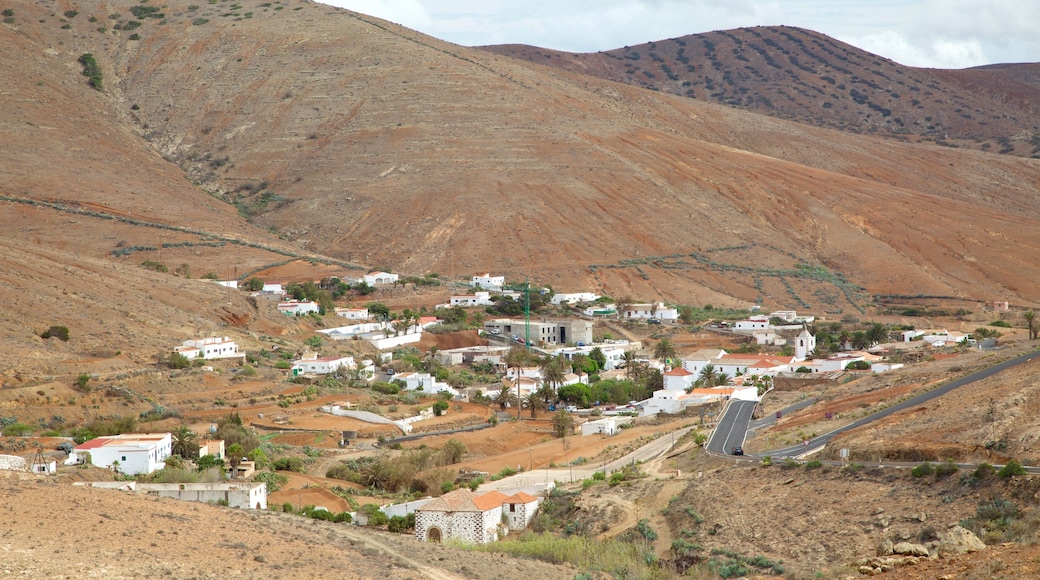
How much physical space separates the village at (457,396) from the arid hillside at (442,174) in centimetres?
893

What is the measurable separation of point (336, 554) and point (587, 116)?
3649 inches

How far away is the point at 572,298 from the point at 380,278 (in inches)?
444

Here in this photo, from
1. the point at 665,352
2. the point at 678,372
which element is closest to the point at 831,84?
the point at 665,352

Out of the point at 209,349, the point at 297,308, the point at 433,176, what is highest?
the point at 433,176

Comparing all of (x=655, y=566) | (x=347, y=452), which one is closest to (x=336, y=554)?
(x=655, y=566)

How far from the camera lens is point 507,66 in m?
119

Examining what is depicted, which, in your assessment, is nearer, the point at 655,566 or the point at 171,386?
the point at 655,566

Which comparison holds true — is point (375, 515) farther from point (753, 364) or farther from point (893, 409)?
point (753, 364)

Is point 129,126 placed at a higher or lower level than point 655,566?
higher

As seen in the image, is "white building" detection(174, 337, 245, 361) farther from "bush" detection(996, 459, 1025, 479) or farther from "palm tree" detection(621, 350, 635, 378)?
"bush" detection(996, 459, 1025, 479)

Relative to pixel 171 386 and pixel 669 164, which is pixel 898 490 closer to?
pixel 171 386

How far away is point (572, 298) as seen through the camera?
73312 millimetres

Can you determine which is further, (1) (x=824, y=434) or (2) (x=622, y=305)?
(2) (x=622, y=305)

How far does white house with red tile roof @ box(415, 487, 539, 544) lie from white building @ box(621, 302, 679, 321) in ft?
145
